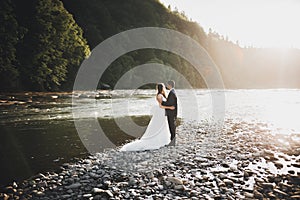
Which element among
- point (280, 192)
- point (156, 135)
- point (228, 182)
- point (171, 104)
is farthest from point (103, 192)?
point (171, 104)

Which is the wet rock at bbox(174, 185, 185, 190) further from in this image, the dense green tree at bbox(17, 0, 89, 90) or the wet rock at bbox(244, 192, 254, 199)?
the dense green tree at bbox(17, 0, 89, 90)

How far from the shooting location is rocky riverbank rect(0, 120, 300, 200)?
5984mm

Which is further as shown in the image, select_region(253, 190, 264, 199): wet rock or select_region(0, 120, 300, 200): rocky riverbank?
select_region(0, 120, 300, 200): rocky riverbank

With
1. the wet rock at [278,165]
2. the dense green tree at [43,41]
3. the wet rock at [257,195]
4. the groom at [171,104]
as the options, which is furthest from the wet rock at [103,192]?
the dense green tree at [43,41]

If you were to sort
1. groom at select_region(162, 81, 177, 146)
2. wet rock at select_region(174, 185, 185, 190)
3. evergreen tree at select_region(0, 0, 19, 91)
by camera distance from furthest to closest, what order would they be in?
evergreen tree at select_region(0, 0, 19, 91) < groom at select_region(162, 81, 177, 146) < wet rock at select_region(174, 185, 185, 190)

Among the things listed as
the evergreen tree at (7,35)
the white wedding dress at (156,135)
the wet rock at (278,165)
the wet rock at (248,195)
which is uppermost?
the evergreen tree at (7,35)

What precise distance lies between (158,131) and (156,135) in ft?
0.72

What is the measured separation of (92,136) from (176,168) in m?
6.74

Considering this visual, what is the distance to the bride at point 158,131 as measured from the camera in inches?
420

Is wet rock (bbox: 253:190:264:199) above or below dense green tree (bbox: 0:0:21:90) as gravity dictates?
below

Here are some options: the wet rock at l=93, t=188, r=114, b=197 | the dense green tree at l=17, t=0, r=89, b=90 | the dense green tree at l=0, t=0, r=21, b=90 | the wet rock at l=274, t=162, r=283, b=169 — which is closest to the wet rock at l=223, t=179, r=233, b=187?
the wet rock at l=274, t=162, r=283, b=169

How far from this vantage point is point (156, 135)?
1105cm

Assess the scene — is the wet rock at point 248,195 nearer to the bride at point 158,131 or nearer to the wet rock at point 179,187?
the wet rock at point 179,187

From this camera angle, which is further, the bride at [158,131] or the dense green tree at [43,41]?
the dense green tree at [43,41]
